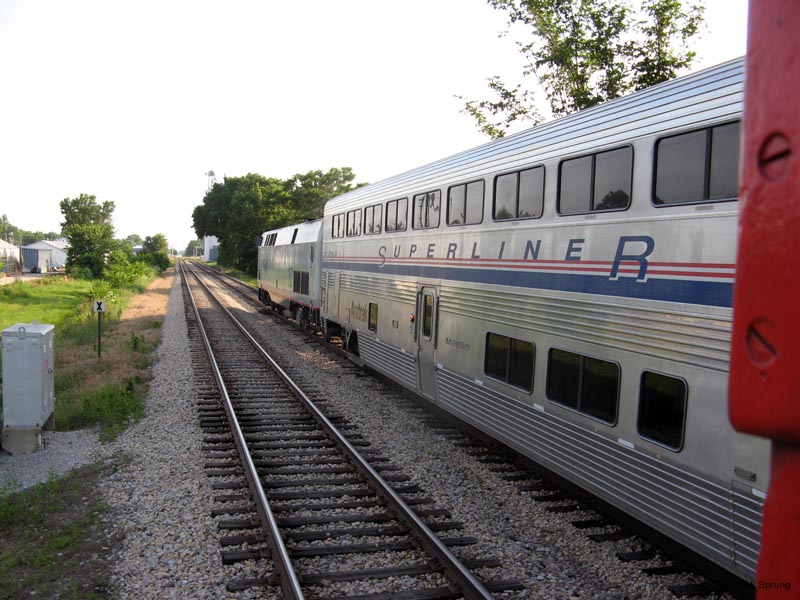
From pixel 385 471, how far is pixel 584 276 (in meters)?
3.86

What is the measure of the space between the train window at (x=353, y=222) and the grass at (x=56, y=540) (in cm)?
802

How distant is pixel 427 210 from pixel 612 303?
202 inches

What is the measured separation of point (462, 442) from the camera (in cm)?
979

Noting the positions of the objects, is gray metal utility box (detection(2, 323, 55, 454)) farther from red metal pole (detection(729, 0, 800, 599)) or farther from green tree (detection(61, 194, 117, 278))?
green tree (detection(61, 194, 117, 278))

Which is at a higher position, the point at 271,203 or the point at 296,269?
the point at 271,203

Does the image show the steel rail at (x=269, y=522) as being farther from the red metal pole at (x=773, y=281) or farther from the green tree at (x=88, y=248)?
the green tree at (x=88, y=248)

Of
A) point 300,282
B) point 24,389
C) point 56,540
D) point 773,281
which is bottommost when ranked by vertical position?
point 56,540

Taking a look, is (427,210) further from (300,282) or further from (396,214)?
(300,282)

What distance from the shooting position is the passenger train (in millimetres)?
4805

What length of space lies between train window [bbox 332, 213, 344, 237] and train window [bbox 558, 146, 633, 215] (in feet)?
32.0

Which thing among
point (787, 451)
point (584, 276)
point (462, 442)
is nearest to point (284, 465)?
point (462, 442)

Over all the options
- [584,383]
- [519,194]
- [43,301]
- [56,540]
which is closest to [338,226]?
[519,194]

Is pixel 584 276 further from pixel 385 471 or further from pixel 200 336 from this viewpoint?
pixel 200 336

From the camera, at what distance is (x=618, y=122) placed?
6098 mm
